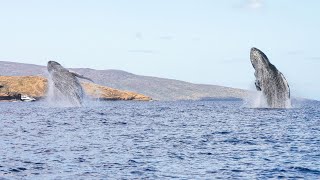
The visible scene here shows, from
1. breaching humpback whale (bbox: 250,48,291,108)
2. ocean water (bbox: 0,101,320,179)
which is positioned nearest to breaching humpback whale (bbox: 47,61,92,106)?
breaching humpback whale (bbox: 250,48,291,108)

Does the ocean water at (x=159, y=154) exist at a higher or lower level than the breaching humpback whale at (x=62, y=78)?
lower

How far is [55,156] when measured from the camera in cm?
3403

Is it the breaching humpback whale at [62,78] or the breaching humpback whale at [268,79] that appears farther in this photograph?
the breaching humpback whale at [62,78]

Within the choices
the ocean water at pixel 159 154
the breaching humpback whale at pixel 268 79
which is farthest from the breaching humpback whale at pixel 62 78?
the ocean water at pixel 159 154

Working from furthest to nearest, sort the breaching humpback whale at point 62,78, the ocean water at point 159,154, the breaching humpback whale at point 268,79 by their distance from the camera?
the breaching humpback whale at point 62,78 < the breaching humpback whale at point 268,79 < the ocean water at point 159,154

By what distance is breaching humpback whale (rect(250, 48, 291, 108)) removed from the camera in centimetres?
9369

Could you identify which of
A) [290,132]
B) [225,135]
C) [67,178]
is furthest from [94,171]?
[290,132]

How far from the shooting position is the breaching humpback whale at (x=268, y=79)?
Answer: 9369cm

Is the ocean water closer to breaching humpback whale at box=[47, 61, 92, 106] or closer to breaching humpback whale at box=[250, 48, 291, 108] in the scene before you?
breaching humpback whale at box=[250, 48, 291, 108]

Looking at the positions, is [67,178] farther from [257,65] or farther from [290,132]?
[257,65]

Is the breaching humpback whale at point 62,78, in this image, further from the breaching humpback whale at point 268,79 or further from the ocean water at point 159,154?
the ocean water at point 159,154

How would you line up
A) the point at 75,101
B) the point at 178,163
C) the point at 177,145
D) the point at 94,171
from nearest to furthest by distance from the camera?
the point at 94,171, the point at 178,163, the point at 177,145, the point at 75,101

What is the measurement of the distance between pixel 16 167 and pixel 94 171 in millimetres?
4378

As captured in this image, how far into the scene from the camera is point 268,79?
9362cm
